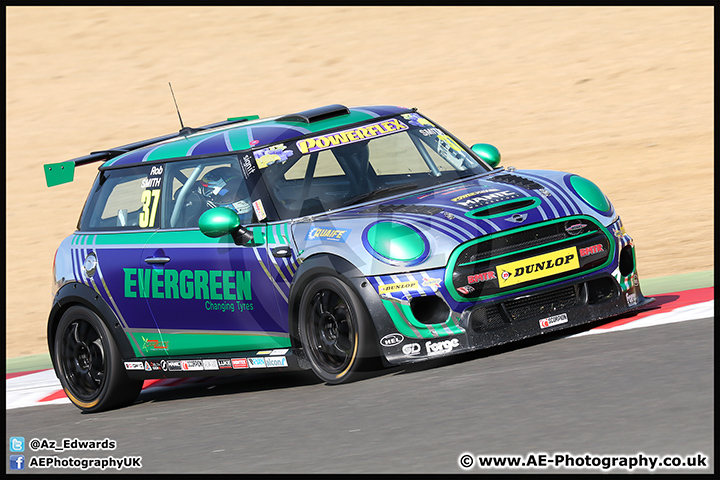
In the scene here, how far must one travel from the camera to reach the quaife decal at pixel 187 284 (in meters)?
7.12

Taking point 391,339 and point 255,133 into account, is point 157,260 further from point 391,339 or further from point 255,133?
point 391,339

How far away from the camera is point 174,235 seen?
7.62 metres

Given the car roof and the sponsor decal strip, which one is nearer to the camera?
the sponsor decal strip

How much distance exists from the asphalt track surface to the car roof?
1.60m

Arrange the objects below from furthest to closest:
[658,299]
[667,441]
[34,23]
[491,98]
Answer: [34,23] → [491,98] → [658,299] → [667,441]

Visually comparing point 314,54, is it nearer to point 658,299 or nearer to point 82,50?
point 82,50

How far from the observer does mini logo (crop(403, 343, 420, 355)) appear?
640 centimetres

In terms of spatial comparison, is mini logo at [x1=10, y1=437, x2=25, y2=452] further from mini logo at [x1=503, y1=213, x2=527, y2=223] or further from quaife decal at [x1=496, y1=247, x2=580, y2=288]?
mini logo at [x1=503, y1=213, x2=527, y2=223]

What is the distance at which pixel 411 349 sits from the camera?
21.0 feet

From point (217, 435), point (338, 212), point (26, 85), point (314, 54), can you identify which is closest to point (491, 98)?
point (314, 54)

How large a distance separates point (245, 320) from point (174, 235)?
89cm

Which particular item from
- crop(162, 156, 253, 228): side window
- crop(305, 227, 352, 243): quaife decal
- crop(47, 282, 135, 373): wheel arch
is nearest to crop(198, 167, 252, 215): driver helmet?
crop(162, 156, 253, 228): side window

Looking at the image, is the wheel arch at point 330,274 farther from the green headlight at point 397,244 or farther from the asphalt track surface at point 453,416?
the asphalt track surface at point 453,416

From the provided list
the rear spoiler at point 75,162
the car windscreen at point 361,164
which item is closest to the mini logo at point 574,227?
the car windscreen at point 361,164
